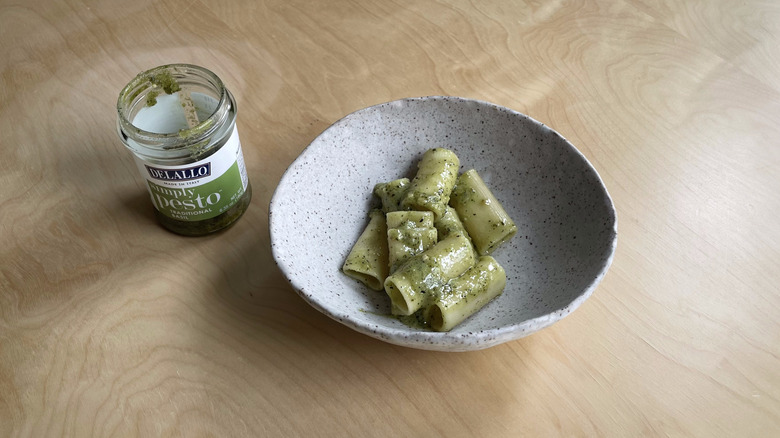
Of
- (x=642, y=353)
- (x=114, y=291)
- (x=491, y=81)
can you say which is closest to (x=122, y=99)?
(x=114, y=291)

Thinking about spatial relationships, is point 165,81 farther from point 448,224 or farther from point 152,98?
point 448,224

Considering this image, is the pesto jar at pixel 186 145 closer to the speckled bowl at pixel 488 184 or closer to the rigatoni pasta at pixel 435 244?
the speckled bowl at pixel 488 184

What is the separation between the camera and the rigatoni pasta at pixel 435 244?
0.93 m

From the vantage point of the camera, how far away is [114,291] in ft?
3.37

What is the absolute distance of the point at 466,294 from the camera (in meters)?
0.93

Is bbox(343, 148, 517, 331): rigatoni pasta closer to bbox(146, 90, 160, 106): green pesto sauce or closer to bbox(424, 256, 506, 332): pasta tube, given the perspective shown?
bbox(424, 256, 506, 332): pasta tube

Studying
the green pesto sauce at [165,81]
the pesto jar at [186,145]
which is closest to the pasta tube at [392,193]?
the pesto jar at [186,145]

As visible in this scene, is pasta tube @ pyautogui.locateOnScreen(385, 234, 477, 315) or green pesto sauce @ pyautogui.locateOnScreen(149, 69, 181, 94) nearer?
pasta tube @ pyautogui.locateOnScreen(385, 234, 477, 315)

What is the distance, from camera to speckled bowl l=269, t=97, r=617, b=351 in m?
0.91

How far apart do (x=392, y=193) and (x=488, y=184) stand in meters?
0.17

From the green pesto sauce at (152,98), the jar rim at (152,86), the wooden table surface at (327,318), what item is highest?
the jar rim at (152,86)

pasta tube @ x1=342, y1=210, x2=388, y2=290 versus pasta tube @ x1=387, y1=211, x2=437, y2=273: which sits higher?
pasta tube @ x1=387, y1=211, x2=437, y2=273

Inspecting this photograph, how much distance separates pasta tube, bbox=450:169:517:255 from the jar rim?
0.39m

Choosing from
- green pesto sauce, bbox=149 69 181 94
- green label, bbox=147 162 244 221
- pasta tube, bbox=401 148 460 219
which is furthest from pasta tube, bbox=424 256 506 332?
green pesto sauce, bbox=149 69 181 94
